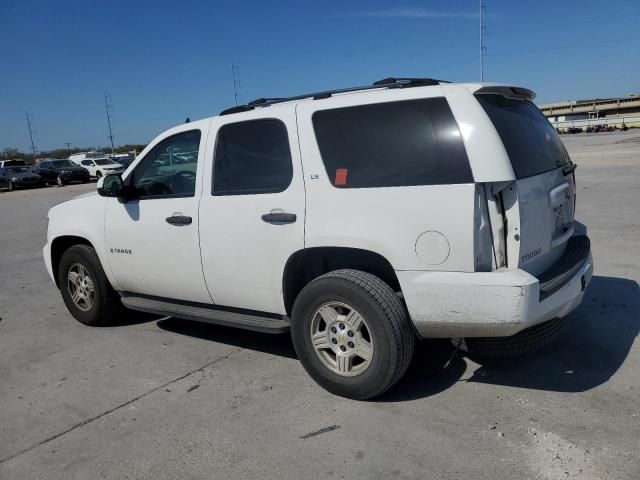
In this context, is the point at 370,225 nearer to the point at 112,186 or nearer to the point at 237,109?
the point at 237,109

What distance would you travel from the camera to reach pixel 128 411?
143 inches

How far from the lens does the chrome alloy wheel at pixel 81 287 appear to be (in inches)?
208

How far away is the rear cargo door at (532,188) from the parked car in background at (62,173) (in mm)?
34090

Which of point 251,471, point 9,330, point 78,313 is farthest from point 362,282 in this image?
point 9,330

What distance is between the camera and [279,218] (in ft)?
12.2

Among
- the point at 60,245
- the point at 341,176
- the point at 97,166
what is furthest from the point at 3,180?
the point at 341,176

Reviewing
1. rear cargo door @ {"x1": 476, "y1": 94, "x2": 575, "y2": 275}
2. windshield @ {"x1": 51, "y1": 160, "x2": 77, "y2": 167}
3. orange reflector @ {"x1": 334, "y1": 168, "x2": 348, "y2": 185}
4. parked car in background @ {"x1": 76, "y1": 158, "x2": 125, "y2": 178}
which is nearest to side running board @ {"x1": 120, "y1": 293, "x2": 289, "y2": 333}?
orange reflector @ {"x1": 334, "y1": 168, "x2": 348, "y2": 185}

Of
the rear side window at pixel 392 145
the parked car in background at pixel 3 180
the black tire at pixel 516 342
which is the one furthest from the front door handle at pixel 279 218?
the parked car in background at pixel 3 180

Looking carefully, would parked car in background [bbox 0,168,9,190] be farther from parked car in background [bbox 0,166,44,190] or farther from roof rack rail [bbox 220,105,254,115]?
roof rack rail [bbox 220,105,254,115]

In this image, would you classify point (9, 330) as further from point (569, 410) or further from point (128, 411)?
point (569, 410)

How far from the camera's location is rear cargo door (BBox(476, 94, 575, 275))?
3105 millimetres

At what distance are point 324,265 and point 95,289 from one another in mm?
2543

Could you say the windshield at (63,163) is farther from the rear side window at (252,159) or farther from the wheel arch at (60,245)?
the rear side window at (252,159)

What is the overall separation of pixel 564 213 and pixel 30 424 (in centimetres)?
385
